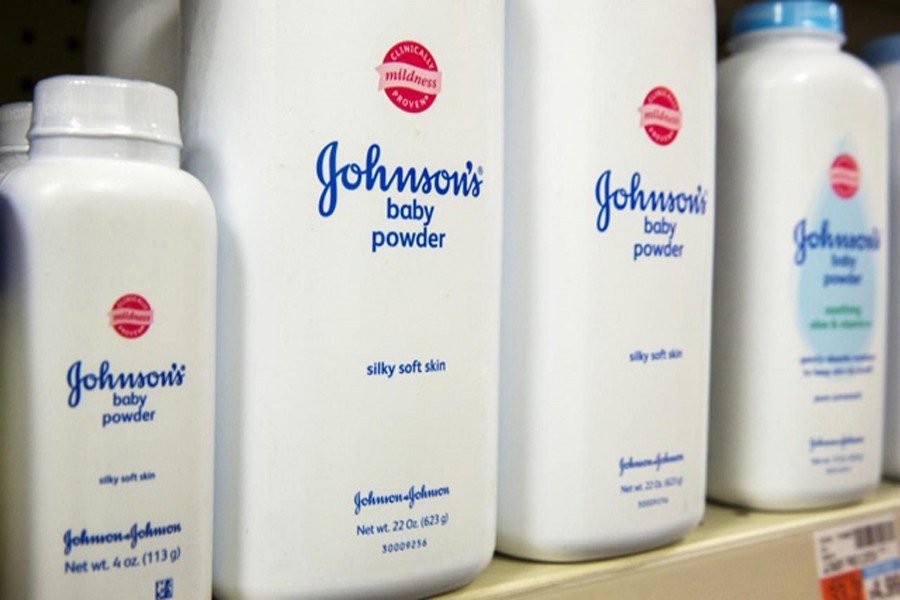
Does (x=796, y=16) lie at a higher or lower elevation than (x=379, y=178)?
higher

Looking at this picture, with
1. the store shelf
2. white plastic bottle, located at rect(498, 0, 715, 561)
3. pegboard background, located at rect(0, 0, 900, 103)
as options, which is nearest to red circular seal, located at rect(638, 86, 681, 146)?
white plastic bottle, located at rect(498, 0, 715, 561)

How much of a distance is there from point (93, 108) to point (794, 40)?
0.45 m

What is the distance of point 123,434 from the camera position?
0.39 metres

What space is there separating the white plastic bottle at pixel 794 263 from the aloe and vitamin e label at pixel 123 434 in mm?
379

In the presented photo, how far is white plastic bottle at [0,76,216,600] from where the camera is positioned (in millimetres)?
381

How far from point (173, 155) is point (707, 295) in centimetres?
31

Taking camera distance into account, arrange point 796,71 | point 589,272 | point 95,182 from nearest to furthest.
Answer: point 95,182
point 589,272
point 796,71

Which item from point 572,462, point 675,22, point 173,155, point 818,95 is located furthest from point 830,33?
point 173,155

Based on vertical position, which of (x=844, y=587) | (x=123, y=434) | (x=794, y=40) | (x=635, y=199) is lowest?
(x=844, y=587)

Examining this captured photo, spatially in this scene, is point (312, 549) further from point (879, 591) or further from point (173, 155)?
point (879, 591)

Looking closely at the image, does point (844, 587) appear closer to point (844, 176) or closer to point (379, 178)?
point (844, 176)

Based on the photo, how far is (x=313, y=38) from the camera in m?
0.43

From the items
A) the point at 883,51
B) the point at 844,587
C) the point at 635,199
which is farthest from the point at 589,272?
the point at 883,51

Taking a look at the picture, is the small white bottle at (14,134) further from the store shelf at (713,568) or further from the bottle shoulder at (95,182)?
the store shelf at (713,568)
